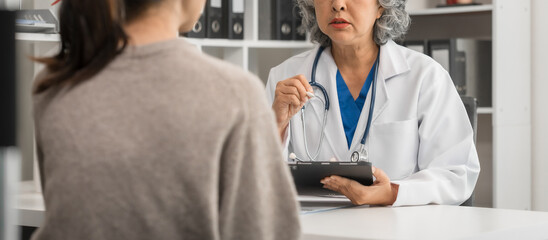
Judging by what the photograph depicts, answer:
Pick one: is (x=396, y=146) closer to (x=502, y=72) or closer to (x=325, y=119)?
(x=325, y=119)

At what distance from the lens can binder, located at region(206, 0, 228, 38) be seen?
9.68 ft

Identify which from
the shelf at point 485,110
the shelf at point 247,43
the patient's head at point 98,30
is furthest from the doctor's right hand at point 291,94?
A: the shelf at point 485,110

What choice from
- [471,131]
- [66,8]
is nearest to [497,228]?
[471,131]

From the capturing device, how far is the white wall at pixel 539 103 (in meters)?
3.16

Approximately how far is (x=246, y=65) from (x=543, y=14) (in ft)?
4.16

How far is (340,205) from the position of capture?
1702 mm

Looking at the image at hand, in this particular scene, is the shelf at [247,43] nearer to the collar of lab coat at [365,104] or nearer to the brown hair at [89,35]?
the collar of lab coat at [365,104]

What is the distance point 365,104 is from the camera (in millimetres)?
2033

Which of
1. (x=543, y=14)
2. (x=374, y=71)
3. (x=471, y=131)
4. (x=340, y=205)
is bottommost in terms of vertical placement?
(x=340, y=205)

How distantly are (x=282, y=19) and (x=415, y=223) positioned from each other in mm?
1855

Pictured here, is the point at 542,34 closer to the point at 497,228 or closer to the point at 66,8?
the point at 497,228

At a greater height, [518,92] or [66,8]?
[66,8]

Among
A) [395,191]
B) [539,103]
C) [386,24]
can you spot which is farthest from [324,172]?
[539,103]

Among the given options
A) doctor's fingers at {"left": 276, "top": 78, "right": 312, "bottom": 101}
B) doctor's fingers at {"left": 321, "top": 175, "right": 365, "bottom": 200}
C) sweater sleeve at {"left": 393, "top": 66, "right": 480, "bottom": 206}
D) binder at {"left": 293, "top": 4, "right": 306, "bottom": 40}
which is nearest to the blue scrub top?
sweater sleeve at {"left": 393, "top": 66, "right": 480, "bottom": 206}
